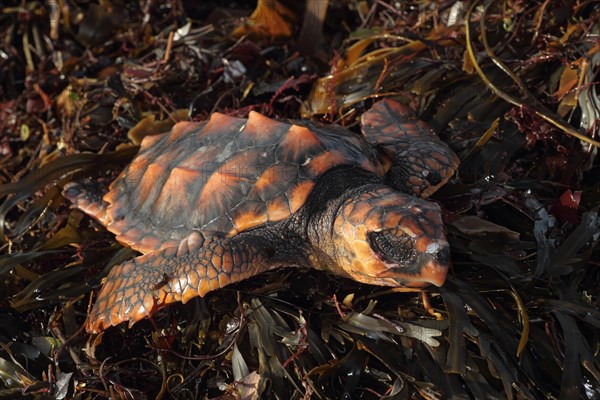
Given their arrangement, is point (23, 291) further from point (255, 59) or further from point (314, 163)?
point (255, 59)

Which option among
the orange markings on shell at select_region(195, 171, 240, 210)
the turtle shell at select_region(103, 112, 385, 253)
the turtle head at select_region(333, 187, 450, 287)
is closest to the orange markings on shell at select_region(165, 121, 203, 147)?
the turtle shell at select_region(103, 112, 385, 253)

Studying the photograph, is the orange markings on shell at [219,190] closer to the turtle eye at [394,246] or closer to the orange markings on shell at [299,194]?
the orange markings on shell at [299,194]

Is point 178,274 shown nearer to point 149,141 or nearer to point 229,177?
point 229,177

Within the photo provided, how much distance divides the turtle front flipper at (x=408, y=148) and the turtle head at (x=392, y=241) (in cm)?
31

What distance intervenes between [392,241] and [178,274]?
35.0 inches

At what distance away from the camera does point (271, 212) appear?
2.24 metres

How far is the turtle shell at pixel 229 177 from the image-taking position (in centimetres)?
228

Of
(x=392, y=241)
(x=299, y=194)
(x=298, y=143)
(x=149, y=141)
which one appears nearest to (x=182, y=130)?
(x=149, y=141)

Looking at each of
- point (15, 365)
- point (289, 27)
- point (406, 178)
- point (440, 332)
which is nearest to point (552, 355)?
point (440, 332)

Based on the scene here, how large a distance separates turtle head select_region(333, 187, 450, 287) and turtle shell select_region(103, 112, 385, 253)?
25 cm

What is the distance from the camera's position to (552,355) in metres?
2.06

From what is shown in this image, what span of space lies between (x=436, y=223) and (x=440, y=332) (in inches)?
17.4

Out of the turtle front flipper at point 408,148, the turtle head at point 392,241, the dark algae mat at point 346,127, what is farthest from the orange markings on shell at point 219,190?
the turtle front flipper at point 408,148

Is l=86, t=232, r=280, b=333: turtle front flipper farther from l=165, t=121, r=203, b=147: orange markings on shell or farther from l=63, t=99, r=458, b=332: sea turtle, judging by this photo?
l=165, t=121, r=203, b=147: orange markings on shell
